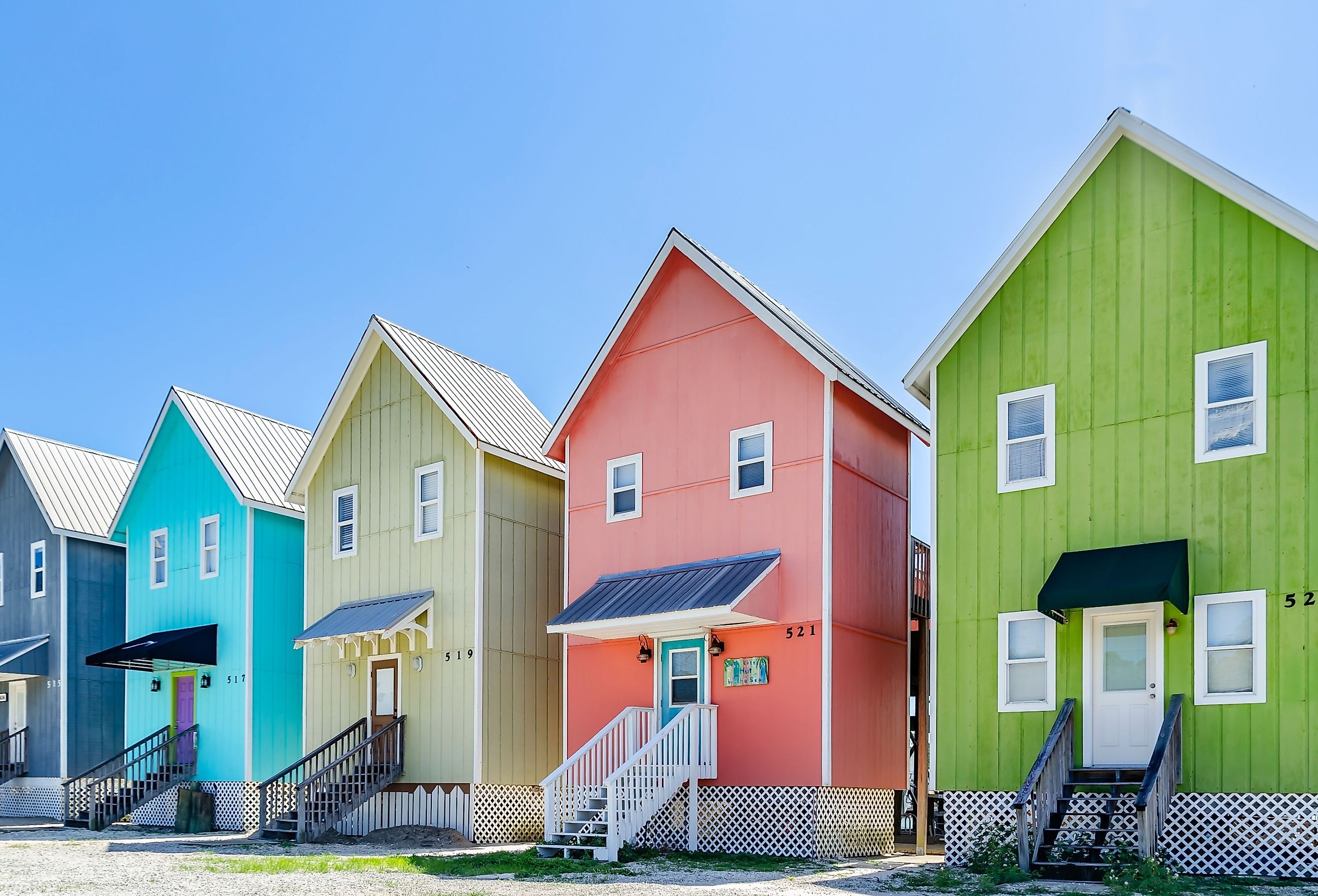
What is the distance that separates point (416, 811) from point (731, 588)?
8.01 m

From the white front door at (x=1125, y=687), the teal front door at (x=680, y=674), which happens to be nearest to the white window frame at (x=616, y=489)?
the teal front door at (x=680, y=674)

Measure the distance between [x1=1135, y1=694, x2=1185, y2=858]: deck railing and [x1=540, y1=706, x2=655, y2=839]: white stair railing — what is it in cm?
735

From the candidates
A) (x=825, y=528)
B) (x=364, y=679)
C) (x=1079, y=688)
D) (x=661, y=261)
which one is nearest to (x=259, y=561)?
(x=364, y=679)

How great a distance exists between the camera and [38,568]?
32.6 meters

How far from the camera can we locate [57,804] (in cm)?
3052

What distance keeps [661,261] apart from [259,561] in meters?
11.2

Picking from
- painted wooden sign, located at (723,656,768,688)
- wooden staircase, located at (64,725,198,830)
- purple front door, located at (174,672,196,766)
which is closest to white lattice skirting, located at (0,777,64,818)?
wooden staircase, located at (64,725,198,830)

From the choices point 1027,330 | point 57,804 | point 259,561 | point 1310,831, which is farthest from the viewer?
point 57,804

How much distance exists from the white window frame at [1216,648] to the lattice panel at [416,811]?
40.1ft

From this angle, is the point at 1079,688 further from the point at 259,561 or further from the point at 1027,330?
the point at 259,561

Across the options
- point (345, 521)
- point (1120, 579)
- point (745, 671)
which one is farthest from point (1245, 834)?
point (345, 521)

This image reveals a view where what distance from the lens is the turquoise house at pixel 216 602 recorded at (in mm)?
26938

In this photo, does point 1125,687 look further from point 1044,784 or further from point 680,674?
point 680,674

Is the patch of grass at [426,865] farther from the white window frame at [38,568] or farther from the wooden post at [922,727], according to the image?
the white window frame at [38,568]
